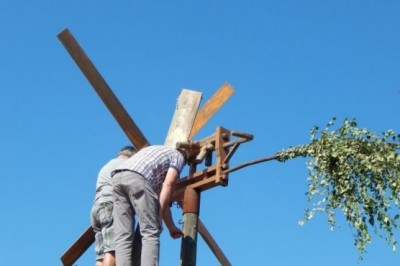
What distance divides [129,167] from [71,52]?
64.4 inches

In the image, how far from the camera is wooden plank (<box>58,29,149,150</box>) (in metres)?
6.75

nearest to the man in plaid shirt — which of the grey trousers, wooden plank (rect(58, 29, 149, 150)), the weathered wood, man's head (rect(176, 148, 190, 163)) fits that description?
the grey trousers

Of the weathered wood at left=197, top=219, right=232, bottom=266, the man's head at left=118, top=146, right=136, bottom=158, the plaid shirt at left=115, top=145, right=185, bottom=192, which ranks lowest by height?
the plaid shirt at left=115, top=145, right=185, bottom=192

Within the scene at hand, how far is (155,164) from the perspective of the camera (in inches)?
224

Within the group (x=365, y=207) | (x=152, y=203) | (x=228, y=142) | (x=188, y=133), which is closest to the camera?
(x=152, y=203)

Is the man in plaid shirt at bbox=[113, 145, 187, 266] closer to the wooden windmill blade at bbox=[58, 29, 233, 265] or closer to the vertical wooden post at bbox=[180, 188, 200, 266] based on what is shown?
the vertical wooden post at bbox=[180, 188, 200, 266]

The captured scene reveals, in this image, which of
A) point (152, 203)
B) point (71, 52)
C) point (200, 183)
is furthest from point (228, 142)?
point (71, 52)

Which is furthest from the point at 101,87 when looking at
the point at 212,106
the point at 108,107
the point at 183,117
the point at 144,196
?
the point at 144,196

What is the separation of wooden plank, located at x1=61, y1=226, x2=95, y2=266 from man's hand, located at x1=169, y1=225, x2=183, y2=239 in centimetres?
104

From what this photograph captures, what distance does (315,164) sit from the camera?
19.9 feet

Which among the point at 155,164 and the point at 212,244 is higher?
the point at 212,244

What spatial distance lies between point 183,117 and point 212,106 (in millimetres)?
309

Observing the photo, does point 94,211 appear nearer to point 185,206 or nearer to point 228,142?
point 185,206

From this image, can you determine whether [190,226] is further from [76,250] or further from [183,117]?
[76,250]
